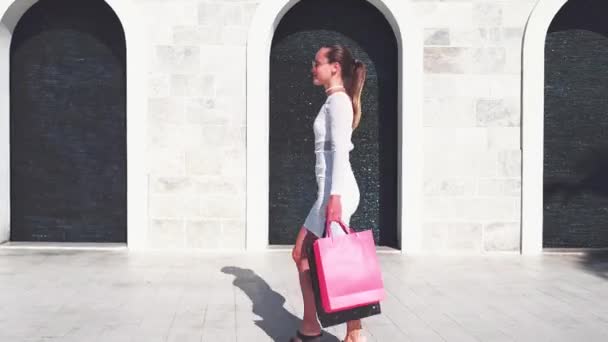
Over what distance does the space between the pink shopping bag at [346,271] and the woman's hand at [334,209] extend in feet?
0.15

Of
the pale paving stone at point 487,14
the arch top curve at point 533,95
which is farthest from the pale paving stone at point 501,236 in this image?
the pale paving stone at point 487,14

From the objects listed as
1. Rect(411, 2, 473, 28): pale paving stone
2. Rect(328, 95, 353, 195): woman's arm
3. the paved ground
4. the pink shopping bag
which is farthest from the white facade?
the pink shopping bag

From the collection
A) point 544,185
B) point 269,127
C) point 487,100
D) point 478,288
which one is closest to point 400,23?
point 487,100

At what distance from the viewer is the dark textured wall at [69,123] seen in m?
9.83

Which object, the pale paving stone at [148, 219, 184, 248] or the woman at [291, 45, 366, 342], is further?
the pale paving stone at [148, 219, 184, 248]

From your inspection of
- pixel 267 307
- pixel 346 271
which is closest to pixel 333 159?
pixel 346 271

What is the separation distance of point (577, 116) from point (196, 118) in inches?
188

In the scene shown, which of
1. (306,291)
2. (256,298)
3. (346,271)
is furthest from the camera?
(256,298)

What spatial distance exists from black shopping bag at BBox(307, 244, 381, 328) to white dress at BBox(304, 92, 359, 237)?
24 centimetres

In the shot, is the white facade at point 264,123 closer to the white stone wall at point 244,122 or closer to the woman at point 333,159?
Answer: the white stone wall at point 244,122

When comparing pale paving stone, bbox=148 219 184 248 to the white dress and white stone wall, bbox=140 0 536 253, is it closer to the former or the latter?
white stone wall, bbox=140 0 536 253

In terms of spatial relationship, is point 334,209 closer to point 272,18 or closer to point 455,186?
point 455,186

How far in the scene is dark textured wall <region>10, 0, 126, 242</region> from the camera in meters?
9.83

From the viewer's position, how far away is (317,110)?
9789mm
